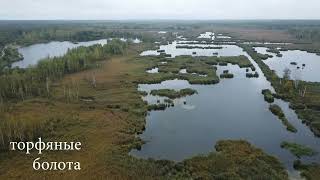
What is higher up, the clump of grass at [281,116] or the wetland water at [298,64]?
the wetland water at [298,64]

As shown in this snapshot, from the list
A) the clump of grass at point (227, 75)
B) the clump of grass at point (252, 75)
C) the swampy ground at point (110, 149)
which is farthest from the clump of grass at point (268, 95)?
the swampy ground at point (110, 149)

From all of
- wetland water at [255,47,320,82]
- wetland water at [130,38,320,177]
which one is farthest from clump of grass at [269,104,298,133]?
wetland water at [255,47,320,82]

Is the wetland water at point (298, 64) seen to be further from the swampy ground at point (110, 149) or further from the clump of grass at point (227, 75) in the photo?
the swampy ground at point (110, 149)

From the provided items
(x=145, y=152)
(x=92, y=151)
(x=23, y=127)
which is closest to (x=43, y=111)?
(x=23, y=127)

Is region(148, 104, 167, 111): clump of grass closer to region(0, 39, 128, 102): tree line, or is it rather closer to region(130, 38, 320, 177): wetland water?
region(130, 38, 320, 177): wetland water

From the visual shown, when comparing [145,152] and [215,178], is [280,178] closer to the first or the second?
[215,178]

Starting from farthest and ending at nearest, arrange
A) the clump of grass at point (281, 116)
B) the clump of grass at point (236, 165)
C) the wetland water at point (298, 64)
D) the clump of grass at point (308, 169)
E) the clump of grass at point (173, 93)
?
the wetland water at point (298, 64), the clump of grass at point (173, 93), the clump of grass at point (281, 116), the clump of grass at point (308, 169), the clump of grass at point (236, 165)

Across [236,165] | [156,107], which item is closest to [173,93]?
[156,107]

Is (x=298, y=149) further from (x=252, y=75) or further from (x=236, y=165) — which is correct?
(x=252, y=75)
